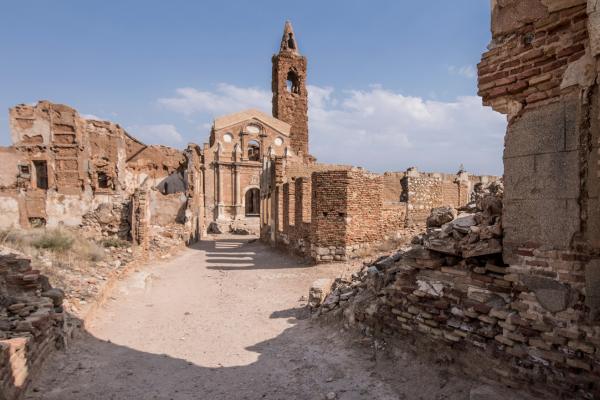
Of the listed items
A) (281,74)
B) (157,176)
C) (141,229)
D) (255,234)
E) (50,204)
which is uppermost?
(281,74)

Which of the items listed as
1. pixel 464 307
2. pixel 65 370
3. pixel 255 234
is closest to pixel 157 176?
pixel 255 234

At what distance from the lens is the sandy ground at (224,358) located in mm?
3814

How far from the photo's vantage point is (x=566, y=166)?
111 inches

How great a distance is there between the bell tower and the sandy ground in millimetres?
28571

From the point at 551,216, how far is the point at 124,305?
7.63 m

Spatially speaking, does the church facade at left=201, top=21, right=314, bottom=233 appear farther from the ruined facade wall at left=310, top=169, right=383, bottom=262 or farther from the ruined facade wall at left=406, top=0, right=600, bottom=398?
the ruined facade wall at left=406, top=0, right=600, bottom=398

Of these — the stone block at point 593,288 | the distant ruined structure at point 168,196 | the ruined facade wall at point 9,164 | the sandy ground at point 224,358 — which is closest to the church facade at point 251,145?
the distant ruined structure at point 168,196

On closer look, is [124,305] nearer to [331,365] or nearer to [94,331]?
[94,331]

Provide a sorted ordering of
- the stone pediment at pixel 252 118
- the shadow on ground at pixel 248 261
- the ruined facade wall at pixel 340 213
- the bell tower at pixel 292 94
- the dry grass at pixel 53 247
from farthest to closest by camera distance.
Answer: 1. the bell tower at pixel 292 94
2. the stone pediment at pixel 252 118
3. the shadow on ground at pixel 248 261
4. the ruined facade wall at pixel 340 213
5. the dry grass at pixel 53 247

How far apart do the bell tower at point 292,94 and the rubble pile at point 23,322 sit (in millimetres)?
30053

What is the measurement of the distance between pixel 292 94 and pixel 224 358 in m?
33.9

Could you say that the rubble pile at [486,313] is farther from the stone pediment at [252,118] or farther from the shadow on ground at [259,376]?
the stone pediment at [252,118]

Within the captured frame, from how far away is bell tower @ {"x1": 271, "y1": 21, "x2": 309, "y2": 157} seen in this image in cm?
3531

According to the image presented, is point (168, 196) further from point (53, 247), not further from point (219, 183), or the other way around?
point (219, 183)
